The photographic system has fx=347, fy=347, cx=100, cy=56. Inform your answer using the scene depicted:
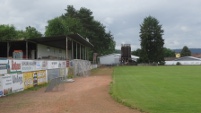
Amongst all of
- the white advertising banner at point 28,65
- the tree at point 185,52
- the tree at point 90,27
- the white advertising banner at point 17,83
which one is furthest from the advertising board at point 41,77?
the tree at point 185,52

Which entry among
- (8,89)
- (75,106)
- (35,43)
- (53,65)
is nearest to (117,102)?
(75,106)

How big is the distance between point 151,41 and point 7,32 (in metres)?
53.0

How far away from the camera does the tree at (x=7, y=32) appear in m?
84.7

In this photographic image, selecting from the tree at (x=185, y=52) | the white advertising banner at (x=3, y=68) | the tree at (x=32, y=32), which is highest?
the tree at (x=32, y=32)

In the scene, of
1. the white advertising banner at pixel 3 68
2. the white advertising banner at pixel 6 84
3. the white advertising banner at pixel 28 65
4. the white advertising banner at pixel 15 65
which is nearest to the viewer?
the white advertising banner at pixel 3 68

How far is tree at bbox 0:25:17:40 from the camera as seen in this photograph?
84688 millimetres

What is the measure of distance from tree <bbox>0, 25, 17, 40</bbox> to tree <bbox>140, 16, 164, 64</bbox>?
47158 mm

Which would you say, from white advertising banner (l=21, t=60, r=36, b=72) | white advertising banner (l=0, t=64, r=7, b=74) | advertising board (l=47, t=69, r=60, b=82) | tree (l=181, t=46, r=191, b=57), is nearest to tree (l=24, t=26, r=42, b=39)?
advertising board (l=47, t=69, r=60, b=82)

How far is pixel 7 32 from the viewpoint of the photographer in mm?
86500

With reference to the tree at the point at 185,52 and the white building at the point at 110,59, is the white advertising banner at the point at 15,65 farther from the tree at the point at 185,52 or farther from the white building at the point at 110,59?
the tree at the point at 185,52

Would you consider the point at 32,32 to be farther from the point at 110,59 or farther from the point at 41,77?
the point at 41,77

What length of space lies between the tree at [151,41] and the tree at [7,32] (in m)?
47.2

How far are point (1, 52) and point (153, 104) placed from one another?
42.0m

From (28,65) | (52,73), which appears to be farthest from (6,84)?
(52,73)
